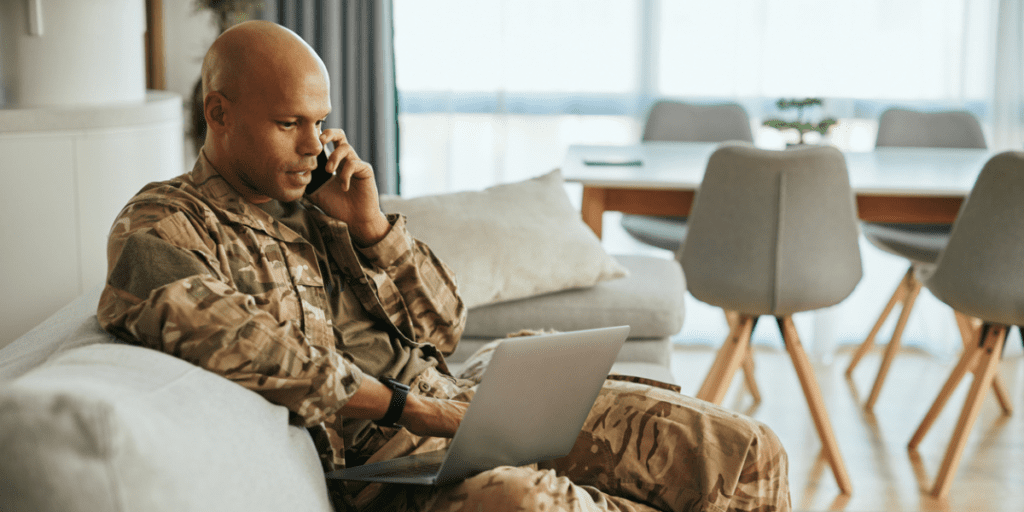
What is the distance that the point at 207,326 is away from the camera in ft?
3.39

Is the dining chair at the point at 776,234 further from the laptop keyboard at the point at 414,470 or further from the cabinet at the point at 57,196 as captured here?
the cabinet at the point at 57,196

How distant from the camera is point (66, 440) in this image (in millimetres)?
732

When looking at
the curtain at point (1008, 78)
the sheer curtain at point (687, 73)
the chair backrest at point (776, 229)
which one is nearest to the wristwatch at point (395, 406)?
the chair backrest at point (776, 229)

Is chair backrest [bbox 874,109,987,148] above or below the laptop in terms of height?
above

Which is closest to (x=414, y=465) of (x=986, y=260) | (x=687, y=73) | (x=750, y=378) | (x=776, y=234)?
(x=776, y=234)

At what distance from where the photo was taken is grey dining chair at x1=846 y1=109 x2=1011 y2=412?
3.01 metres

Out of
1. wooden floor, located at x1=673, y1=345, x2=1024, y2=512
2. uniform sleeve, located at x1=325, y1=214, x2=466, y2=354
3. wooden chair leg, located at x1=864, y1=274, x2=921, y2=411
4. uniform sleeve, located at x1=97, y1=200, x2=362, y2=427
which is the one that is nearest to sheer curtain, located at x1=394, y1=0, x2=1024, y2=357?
wooden floor, located at x1=673, y1=345, x2=1024, y2=512

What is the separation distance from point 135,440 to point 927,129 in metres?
3.33

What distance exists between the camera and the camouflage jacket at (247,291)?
1035 mm

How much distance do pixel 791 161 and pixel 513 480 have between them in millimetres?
1473

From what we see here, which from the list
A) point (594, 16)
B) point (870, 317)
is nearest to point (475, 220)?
point (594, 16)

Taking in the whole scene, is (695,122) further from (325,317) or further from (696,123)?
(325,317)

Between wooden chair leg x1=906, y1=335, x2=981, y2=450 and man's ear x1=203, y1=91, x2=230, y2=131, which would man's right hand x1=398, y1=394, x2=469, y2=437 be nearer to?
man's ear x1=203, y1=91, x2=230, y2=131

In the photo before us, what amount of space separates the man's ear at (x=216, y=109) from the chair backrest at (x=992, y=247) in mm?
1853
